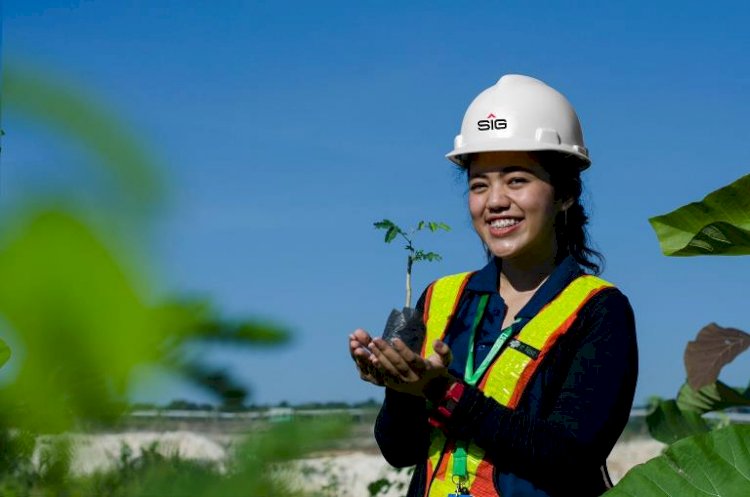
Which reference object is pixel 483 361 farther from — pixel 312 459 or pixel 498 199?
pixel 312 459

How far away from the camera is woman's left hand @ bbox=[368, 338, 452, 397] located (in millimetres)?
1397

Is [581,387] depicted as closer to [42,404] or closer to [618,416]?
[618,416]

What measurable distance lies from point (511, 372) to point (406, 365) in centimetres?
23

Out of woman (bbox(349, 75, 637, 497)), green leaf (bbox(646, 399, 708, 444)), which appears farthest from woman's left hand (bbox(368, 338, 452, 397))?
green leaf (bbox(646, 399, 708, 444))

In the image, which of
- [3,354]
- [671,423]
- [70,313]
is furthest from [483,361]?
[671,423]

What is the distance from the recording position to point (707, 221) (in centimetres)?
177

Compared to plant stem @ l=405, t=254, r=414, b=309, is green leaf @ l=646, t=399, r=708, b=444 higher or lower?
lower

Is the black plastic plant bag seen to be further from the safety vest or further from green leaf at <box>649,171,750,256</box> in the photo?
green leaf at <box>649,171,750,256</box>

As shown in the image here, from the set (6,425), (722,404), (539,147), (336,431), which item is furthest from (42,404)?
(722,404)

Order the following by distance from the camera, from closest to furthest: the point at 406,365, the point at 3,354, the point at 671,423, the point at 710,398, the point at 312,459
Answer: the point at 3,354 < the point at 312,459 < the point at 406,365 < the point at 710,398 < the point at 671,423

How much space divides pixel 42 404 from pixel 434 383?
2.94 feet

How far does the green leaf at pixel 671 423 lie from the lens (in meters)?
4.44

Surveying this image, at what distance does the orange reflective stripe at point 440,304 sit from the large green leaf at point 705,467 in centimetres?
37

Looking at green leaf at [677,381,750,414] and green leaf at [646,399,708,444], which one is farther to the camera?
green leaf at [646,399,708,444]
